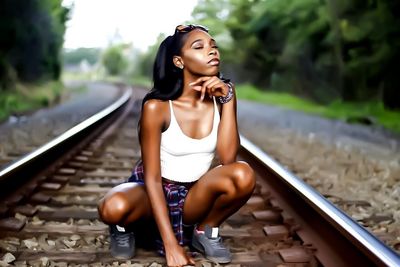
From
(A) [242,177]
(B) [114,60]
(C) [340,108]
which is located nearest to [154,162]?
(A) [242,177]

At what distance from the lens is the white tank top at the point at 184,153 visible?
2.46m

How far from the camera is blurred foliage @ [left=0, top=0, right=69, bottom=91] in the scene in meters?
15.7

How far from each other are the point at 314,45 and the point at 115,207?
19743 millimetres

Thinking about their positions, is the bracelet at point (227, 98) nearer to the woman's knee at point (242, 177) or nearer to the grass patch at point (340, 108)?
the woman's knee at point (242, 177)

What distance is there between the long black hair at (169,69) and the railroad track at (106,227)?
742 millimetres

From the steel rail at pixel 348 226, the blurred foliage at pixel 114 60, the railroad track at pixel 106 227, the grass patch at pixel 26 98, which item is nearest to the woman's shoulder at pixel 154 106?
the railroad track at pixel 106 227

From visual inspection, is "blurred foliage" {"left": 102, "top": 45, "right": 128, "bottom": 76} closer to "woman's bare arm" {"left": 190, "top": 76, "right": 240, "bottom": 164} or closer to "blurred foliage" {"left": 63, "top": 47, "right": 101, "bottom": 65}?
"blurred foliage" {"left": 63, "top": 47, "right": 101, "bottom": 65}

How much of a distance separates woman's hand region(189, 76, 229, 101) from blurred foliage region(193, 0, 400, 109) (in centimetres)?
1146

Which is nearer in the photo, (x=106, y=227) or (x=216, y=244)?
(x=216, y=244)

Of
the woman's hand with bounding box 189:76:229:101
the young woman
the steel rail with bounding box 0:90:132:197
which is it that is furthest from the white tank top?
the steel rail with bounding box 0:90:132:197

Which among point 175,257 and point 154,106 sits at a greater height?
point 154,106

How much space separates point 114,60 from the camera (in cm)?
7706

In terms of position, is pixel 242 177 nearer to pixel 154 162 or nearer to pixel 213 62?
pixel 154 162

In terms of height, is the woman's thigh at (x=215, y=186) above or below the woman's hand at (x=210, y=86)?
below
